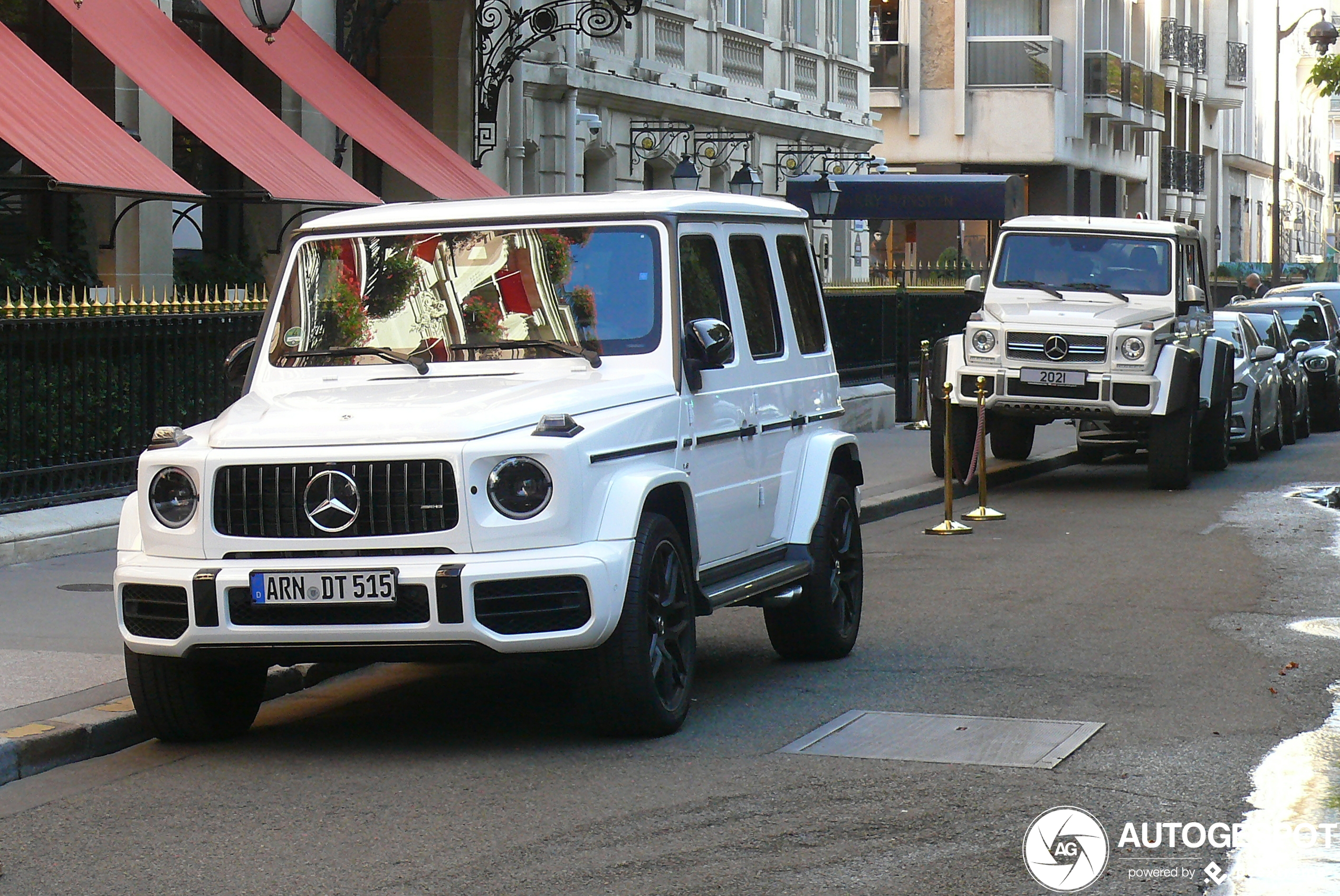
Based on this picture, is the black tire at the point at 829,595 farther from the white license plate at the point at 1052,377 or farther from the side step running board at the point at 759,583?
the white license plate at the point at 1052,377

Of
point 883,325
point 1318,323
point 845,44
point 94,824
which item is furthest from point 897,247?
point 94,824

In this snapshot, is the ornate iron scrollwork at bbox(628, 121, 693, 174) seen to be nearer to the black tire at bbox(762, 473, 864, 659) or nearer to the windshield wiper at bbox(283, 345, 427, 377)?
the black tire at bbox(762, 473, 864, 659)

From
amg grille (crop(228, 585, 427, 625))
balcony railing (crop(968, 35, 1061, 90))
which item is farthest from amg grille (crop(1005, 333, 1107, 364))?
balcony railing (crop(968, 35, 1061, 90))

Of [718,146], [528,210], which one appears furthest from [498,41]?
[528,210]

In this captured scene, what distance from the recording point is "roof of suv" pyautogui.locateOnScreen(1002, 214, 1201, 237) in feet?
62.0

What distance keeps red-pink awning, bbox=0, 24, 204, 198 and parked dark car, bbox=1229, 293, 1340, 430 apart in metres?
16.4

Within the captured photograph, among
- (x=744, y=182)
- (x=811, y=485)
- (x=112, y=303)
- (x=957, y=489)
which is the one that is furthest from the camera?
(x=744, y=182)

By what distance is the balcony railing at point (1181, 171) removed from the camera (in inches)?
2397

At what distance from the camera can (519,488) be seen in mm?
6945

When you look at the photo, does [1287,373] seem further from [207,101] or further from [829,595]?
[829,595]

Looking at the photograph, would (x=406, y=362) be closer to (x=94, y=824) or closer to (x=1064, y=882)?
(x=94, y=824)

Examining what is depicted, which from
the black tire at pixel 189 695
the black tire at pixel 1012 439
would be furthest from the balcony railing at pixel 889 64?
the black tire at pixel 189 695

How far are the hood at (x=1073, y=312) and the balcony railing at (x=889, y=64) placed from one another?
1228 inches

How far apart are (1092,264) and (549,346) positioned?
12.0 metres
